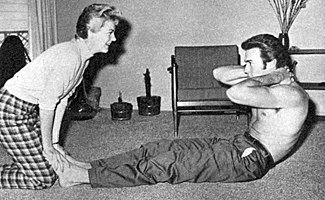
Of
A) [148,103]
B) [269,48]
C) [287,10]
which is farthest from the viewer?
[148,103]

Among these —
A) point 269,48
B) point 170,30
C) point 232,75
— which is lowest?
point 232,75

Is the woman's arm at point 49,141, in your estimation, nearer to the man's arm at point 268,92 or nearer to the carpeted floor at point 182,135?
the carpeted floor at point 182,135

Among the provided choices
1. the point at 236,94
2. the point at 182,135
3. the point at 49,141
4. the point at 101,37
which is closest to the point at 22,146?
the point at 49,141

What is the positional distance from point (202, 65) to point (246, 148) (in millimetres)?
1974

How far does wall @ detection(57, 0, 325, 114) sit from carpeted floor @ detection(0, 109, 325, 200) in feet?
1.27

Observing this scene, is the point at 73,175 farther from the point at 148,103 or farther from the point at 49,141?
the point at 148,103

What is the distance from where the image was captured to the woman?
2.67 metres

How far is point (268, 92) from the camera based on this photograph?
9.14 feet

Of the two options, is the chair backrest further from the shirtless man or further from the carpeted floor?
the shirtless man

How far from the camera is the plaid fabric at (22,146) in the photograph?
2799 mm

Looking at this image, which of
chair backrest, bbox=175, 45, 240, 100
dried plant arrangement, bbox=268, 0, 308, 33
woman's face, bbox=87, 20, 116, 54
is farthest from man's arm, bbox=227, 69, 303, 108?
dried plant arrangement, bbox=268, 0, 308, 33

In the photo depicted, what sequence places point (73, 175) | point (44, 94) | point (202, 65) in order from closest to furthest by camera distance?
point (44, 94)
point (73, 175)
point (202, 65)

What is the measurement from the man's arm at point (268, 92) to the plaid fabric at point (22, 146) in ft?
3.84

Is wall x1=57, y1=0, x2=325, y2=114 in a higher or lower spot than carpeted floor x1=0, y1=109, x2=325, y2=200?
higher
